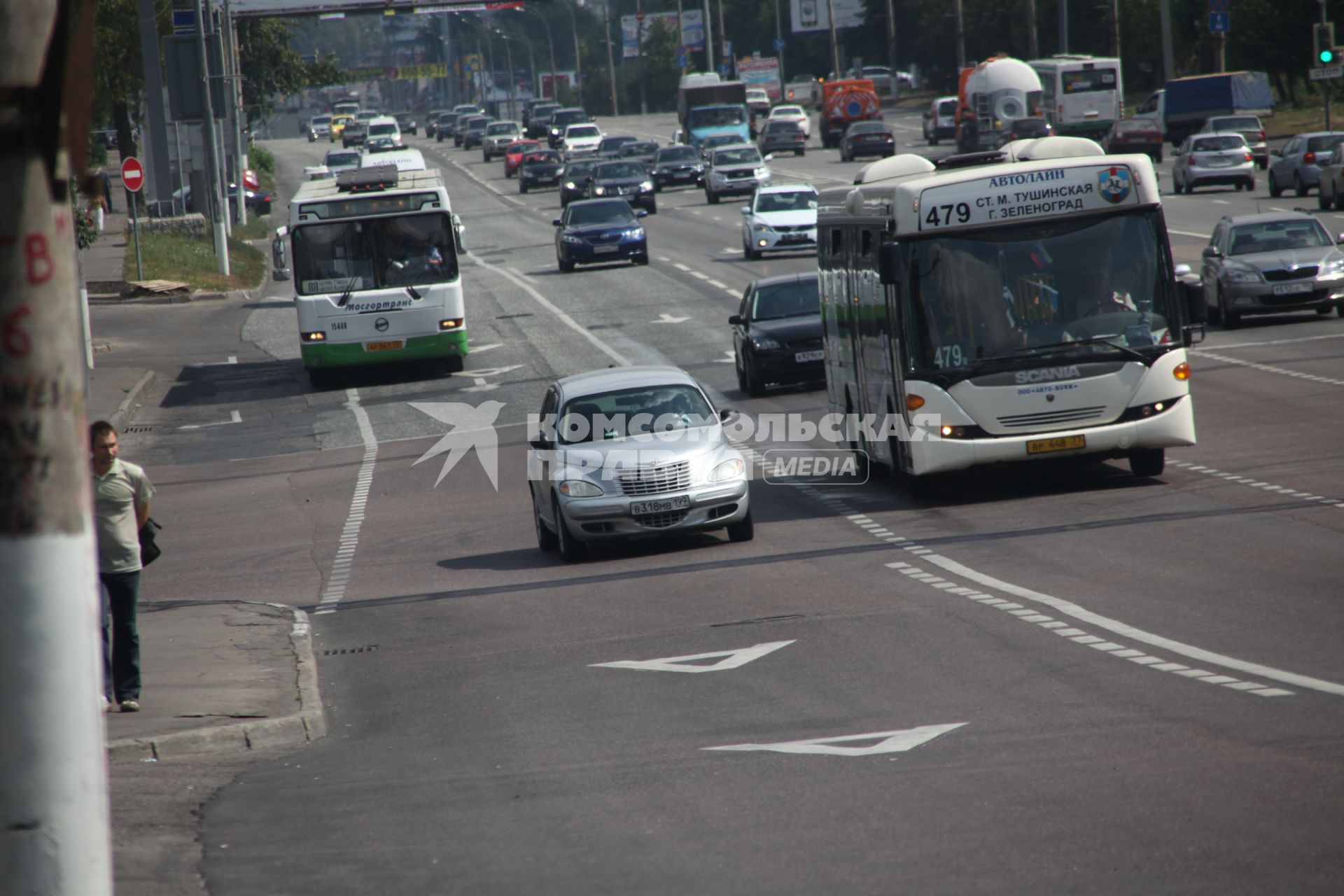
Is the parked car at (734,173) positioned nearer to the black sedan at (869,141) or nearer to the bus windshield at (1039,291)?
the black sedan at (869,141)

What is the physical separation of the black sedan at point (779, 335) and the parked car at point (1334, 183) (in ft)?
78.7

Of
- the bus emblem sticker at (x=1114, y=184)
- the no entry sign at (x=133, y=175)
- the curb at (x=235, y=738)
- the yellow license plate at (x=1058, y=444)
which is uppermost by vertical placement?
the no entry sign at (x=133, y=175)

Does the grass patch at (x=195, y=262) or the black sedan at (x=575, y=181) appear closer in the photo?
the grass patch at (x=195, y=262)

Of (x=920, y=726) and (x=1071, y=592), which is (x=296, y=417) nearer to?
(x=1071, y=592)

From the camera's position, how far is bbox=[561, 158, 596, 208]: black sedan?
64188 millimetres

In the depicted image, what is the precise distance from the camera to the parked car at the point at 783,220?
44.5 metres

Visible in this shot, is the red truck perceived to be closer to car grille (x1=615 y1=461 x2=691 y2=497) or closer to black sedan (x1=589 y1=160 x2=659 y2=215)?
black sedan (x1=589 y1=160 x2=659 y2=215)

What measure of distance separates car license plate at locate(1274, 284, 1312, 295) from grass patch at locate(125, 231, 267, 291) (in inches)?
1087

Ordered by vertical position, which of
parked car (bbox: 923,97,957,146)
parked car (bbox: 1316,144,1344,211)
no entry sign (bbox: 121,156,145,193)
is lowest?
parked car (bbox: 1316,144,1344,211)

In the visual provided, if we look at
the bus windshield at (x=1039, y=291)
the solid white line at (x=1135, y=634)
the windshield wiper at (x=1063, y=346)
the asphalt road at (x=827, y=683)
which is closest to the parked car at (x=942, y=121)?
the asphalt road at (x=827, y=683)

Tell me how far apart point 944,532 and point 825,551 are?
3.79 feet

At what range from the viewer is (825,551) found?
14664mm

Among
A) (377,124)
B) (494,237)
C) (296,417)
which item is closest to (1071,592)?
(296,417)

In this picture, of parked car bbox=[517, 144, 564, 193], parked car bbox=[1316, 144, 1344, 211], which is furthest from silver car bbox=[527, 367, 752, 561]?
parked car bbox=[517, 144, 564, 193]
